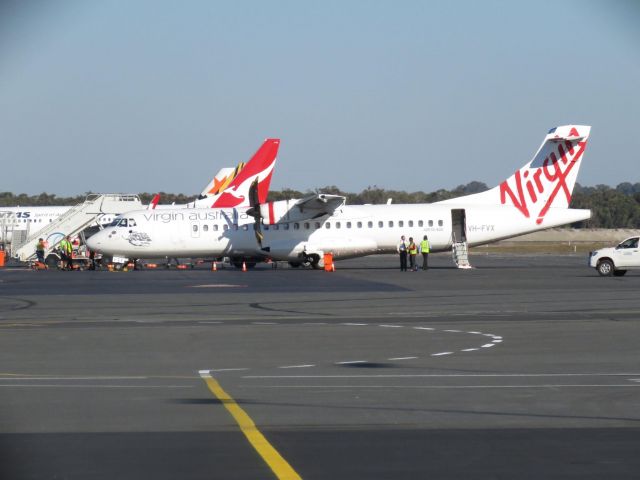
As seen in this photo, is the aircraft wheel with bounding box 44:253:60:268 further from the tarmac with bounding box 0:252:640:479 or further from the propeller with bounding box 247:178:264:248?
the tarmac with bounding box 0:252:640:479

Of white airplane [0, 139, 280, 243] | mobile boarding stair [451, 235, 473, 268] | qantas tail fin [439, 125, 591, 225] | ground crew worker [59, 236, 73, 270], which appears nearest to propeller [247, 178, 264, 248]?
white airplane [0, 139, 280, 243]

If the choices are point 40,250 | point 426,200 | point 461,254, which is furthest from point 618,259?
point 426,200

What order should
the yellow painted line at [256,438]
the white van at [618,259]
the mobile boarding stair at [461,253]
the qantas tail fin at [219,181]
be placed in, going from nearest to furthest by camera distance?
1. the yellow painted line at [256,438]
2. the white van at [618,259]
3. the mobile boarding stair at [461,253]
4. the qantas tail fin at [219,181]

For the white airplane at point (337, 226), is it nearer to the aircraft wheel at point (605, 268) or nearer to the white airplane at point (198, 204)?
the white airplane at point (198, 204)

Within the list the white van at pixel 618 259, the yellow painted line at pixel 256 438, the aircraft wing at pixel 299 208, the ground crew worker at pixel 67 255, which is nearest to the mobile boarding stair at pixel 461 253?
the aircraft wing at pixel 299 208

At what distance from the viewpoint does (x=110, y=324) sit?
20.6 metres

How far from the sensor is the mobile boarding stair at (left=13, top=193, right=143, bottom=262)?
181 feet

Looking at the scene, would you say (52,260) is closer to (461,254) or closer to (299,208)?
(299,208)

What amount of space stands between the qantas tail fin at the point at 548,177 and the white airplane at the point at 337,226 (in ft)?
0.15

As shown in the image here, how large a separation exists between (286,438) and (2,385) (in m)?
4.86

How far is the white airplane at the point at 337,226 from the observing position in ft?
151

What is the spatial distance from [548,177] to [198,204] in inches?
770

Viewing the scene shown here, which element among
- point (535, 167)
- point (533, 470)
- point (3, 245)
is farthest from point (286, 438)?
point (3, 245)

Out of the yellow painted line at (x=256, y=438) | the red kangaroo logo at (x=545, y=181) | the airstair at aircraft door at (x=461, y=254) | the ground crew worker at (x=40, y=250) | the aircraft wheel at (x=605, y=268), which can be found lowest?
the yellow painted line at (x=256, y=438)
